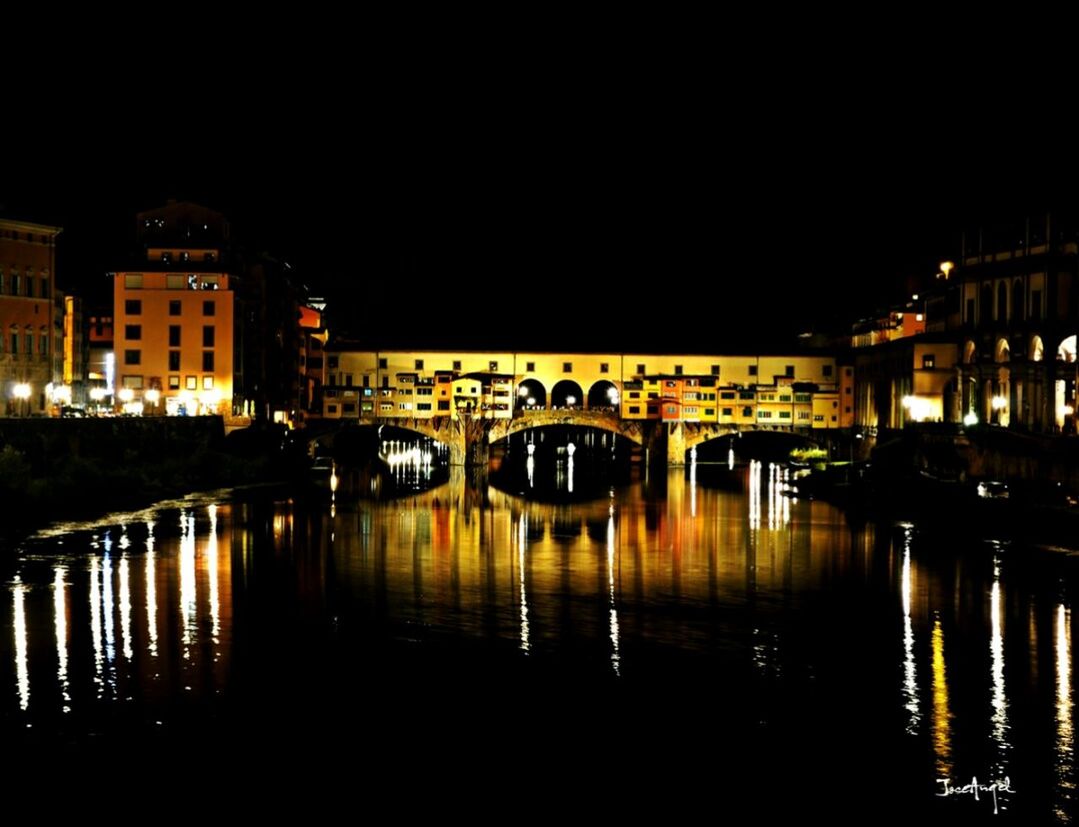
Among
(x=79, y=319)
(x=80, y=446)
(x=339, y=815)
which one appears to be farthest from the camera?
(x=79, y=319)

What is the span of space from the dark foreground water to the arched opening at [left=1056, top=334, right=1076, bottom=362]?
15.9 meters

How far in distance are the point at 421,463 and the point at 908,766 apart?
57505mm

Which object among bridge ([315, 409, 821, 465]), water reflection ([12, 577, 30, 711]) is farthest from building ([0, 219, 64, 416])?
water reflection ([12, 577, 30, 711])

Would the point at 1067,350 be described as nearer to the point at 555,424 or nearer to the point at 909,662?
the point at 555,424

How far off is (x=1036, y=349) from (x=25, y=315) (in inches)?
1309

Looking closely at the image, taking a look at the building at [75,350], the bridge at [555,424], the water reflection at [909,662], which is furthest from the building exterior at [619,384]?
the water reflection at [909,662]

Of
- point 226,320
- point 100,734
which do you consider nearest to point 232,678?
point 100,734

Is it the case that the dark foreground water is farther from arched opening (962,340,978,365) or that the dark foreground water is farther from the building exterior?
the building exterior

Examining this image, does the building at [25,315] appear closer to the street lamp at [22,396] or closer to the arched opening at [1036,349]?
the street lamp at [22,396]

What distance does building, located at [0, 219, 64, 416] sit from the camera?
45531mm

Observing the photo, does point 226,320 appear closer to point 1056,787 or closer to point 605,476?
point 605,476

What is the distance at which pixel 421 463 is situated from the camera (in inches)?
2805

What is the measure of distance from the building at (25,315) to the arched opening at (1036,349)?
32.7 meters

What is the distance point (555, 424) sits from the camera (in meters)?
68.6
